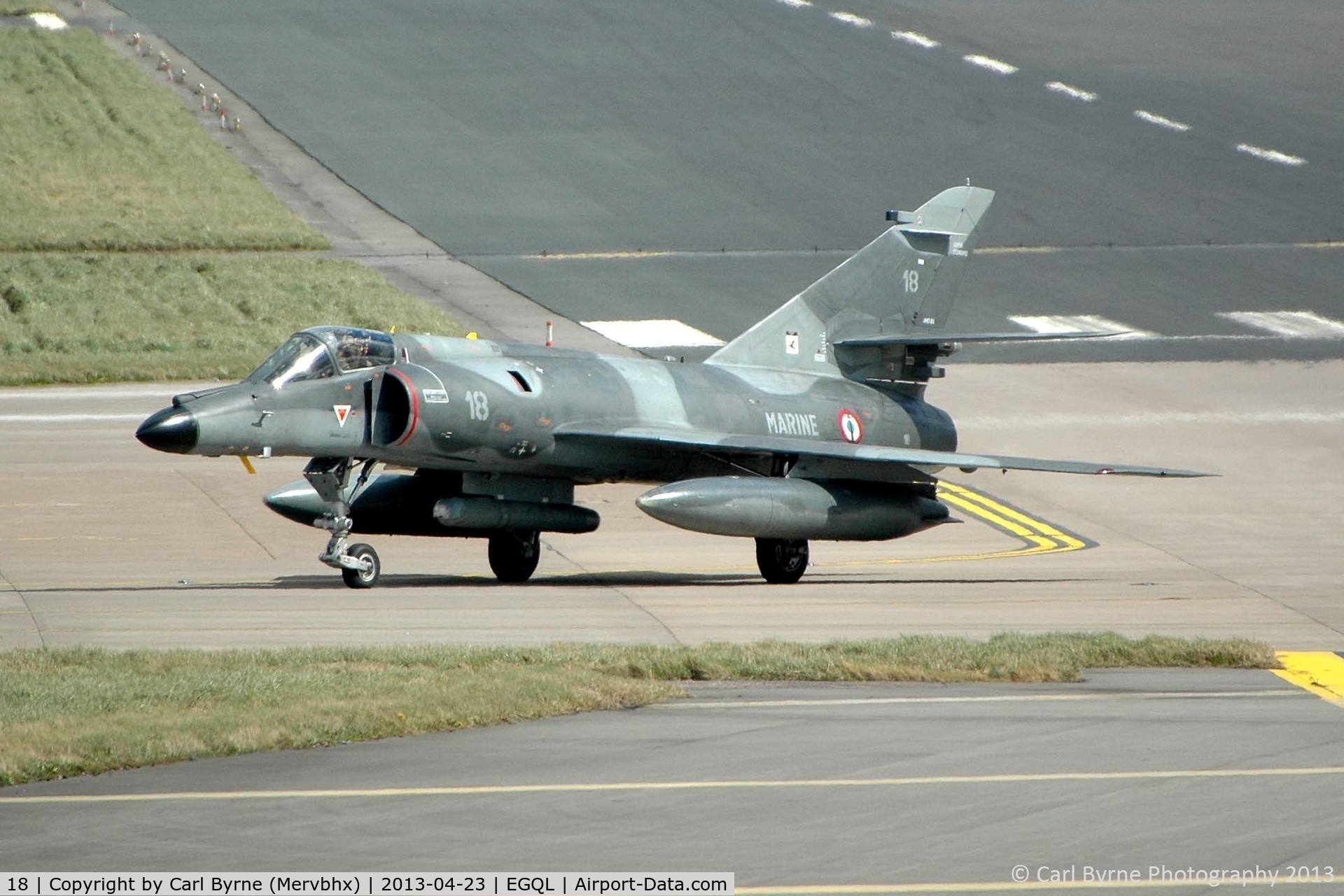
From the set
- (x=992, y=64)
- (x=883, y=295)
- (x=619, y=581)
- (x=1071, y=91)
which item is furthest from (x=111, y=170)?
(x=619, y=581)

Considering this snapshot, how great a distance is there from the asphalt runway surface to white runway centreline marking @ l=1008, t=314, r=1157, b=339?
0.12 metres

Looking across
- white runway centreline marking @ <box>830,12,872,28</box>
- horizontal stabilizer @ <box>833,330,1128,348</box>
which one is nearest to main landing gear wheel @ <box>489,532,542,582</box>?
horizontal stabilizer @ <box>833,330,1128,348</box>

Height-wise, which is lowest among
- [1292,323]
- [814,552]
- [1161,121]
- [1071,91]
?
[814,552]

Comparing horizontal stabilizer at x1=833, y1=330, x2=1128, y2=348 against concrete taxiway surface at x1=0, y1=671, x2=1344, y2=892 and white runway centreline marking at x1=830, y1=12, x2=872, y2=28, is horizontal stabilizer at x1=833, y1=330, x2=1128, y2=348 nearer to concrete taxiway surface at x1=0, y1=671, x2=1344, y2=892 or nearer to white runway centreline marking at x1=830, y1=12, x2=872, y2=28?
concrete taxiway surface at x1=0, y1=671, x2=1344, y2=892

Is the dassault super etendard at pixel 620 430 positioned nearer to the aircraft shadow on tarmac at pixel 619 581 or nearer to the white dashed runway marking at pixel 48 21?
the aircraft shadow on tarmac at pixel 619 581

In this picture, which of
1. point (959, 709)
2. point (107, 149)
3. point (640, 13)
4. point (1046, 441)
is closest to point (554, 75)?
point (640, 13)

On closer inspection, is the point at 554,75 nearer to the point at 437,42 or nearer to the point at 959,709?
the point at 437,42

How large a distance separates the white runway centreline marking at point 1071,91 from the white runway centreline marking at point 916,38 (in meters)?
5.55

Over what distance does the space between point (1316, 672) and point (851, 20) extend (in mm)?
56566

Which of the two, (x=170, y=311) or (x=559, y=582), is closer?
(x=559, y=582)

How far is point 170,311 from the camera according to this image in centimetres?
3944

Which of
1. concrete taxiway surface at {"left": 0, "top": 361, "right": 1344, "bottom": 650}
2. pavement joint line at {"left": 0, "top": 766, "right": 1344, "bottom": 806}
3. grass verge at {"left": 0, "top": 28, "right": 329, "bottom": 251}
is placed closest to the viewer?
pavement joint line at {"left": 0, "top": 766, "right": 1344, "bottom": 806}

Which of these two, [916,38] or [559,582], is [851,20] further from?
[559,582]

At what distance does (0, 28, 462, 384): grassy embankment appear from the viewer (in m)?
37.0
